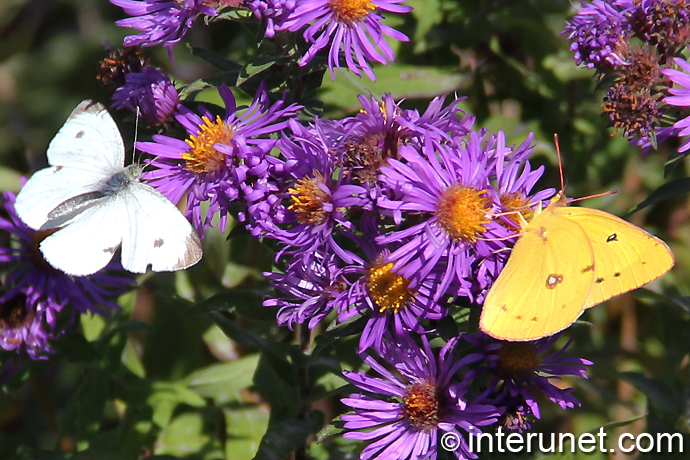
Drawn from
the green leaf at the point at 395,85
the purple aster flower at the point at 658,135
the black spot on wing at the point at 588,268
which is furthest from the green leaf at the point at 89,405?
the purple aster flower at the point at 658,135

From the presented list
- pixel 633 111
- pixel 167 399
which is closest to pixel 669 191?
pixel 633 111

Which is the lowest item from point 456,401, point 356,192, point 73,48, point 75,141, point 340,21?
point 73,48

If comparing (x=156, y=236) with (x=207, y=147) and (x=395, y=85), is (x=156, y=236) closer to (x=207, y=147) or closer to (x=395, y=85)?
(x=207, y=147)

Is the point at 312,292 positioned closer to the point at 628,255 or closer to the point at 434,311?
the point at 434,311

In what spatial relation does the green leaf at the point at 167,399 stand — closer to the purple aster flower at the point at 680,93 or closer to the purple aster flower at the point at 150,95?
the purple aster flower at the point at 150,95

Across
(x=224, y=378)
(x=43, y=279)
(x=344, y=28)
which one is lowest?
(x=224, y=378)

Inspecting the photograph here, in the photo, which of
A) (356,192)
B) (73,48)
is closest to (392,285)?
(356,192)
